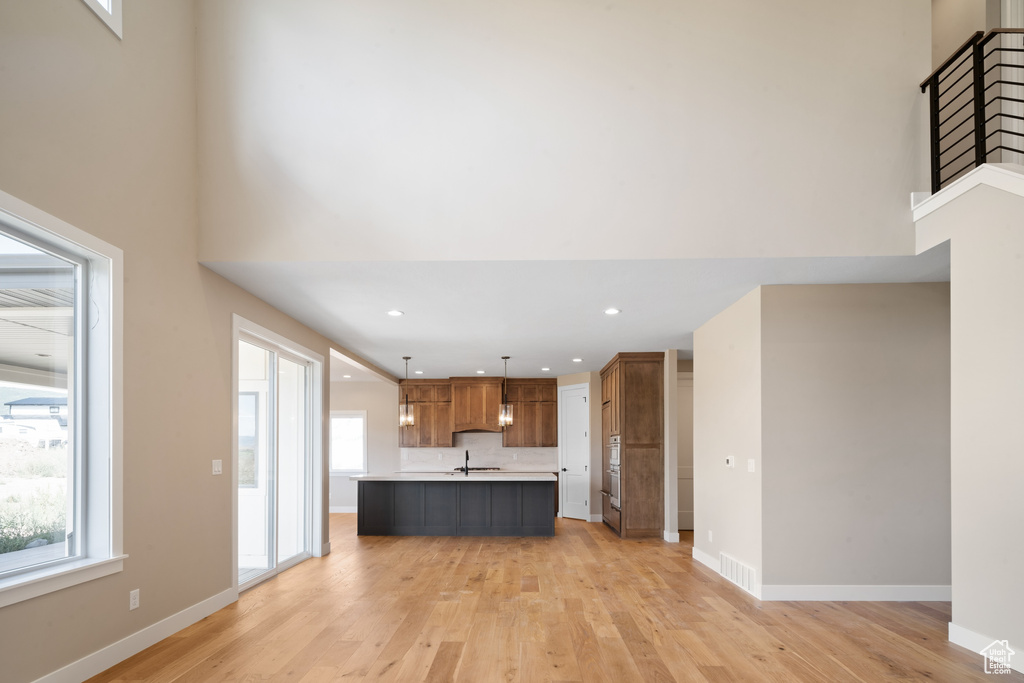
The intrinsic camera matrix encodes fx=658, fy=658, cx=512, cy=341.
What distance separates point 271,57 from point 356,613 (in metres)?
3.85

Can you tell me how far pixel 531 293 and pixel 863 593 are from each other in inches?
134

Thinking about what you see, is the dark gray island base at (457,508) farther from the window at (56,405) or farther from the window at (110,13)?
the window at (110,13)

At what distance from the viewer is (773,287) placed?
518 centimetres

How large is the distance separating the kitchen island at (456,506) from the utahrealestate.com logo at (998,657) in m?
5.64

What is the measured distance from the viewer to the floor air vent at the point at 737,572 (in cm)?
524

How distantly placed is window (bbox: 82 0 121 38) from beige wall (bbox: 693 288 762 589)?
459cm

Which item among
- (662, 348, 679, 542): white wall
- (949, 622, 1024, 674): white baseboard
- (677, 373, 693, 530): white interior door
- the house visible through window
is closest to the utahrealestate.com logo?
(949, 622, 1024, 674): white baseboard

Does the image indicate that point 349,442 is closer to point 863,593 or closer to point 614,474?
point 614,474

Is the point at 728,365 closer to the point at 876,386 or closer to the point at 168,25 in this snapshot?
the point at 876,386

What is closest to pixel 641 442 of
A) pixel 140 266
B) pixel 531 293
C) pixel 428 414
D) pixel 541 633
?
pixel 531 293

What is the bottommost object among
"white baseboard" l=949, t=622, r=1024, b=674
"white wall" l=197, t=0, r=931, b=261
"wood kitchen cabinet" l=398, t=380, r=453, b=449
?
"white baseboard" l=949, t=622, r=1024, b=674

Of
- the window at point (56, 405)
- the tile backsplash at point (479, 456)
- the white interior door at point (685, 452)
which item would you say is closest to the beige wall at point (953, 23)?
the white interior door at point (685, 452)

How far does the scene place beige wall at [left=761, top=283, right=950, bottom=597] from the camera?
5.00 meters

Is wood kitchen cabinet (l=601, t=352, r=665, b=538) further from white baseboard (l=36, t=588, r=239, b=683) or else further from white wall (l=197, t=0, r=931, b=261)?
white baseboard (l=36, t=588, r=239, b=683)
